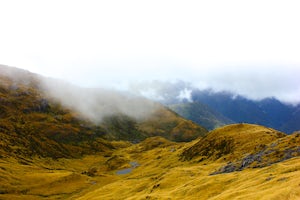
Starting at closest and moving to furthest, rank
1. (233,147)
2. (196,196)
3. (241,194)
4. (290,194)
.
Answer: (290,194) < (241,194) < (196,196) < (233,147)

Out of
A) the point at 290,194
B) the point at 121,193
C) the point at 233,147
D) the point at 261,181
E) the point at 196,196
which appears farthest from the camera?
the point at 233,147

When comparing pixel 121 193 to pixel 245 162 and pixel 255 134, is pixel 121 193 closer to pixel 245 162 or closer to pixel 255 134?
pixel 245 162

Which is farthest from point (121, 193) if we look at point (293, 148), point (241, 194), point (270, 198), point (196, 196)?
point (270, 198)

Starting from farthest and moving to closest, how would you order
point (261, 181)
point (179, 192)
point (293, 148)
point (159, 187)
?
point (159, 187), point (293, 148), point (179, 192), point (261, 181)

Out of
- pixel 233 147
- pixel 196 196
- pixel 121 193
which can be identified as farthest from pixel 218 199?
pixel 233 147

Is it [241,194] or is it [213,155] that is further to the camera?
[213,155]

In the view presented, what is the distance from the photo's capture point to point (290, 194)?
50.2m

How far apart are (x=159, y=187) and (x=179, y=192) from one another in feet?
84.1

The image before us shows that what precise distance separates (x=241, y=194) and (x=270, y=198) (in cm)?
1779

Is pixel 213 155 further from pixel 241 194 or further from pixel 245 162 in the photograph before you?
pixel 241 194

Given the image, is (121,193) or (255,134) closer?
(121,193)

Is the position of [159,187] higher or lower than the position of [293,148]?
lower

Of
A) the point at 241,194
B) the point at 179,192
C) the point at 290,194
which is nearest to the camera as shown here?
the point at 290,194

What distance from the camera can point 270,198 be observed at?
52.5 m
